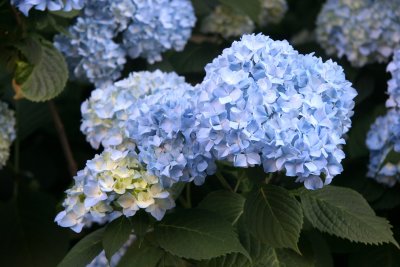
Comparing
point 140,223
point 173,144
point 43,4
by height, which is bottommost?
point 140,223

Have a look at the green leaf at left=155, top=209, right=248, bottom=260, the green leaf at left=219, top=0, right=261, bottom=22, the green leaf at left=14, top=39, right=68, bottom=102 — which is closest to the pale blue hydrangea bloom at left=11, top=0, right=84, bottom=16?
the green leaf at left=14, top=39, right=68, bottom=102

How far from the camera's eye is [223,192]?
151 centimetres

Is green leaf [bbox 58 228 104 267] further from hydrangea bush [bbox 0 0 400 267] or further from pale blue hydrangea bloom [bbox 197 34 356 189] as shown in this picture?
pale blue hydrangea bloom [bbox 197 34 356 189]

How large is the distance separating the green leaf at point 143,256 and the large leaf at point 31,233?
0.57 m

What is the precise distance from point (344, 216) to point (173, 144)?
1.19ft

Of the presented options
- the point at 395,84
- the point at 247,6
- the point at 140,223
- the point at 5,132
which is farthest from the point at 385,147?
the point at 5,132

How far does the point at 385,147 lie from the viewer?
183cm

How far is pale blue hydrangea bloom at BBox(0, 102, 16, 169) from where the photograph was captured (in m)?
1.87

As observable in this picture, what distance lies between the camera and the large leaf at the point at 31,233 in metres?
1.95

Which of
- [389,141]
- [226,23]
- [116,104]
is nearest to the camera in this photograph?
[116,104]

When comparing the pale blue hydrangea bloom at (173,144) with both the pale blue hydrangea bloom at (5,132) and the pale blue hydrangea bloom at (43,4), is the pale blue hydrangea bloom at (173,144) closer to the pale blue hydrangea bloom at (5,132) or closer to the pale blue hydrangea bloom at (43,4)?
the pale blue hydrangea bloom at (43,4)

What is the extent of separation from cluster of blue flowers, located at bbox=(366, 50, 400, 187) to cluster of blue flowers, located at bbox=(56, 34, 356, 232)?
0.32 m

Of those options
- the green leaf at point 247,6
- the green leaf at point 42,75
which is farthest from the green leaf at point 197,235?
the green leaf at point 247,6

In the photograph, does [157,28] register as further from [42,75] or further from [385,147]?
[385,147]
